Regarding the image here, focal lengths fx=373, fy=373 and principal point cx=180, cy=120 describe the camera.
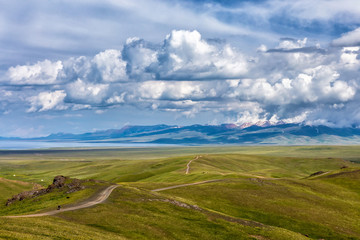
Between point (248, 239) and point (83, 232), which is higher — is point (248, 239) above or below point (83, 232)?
below

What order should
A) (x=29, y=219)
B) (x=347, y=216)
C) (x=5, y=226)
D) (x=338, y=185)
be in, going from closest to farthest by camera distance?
1. (x=5, y=226)
2. (x=29, y=219)
3. (x=347, y=216)
4. (x=338, y=185)

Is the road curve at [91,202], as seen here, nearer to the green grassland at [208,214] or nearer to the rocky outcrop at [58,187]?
the green grassland at [208,214]

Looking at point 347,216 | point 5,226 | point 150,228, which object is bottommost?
point 347,216

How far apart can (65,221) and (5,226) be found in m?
9.95

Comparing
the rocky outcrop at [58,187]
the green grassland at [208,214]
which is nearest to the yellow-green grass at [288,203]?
the green grassland at [208,214]

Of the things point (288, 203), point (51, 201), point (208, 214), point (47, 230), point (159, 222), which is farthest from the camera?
point (288, 203)

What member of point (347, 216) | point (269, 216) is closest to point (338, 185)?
point (347, 216)

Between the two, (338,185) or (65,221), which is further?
(338,185)

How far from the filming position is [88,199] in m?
74.1

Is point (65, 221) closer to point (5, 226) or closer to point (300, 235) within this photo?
point (5, 226)

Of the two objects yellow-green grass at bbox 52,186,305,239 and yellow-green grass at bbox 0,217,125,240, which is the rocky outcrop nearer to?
yellow-green grass at bbox 52,186,305,239

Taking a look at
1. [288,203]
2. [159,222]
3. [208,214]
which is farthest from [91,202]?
[288,203]

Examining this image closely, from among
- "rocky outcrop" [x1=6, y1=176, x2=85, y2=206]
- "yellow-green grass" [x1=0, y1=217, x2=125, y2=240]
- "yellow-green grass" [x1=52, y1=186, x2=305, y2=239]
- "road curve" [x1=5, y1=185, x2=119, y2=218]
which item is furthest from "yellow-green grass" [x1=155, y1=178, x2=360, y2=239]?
"yellow-green grass" [x1=0, y1=217, x2=125, y2=240]

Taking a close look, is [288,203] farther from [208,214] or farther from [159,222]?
[159,222]
